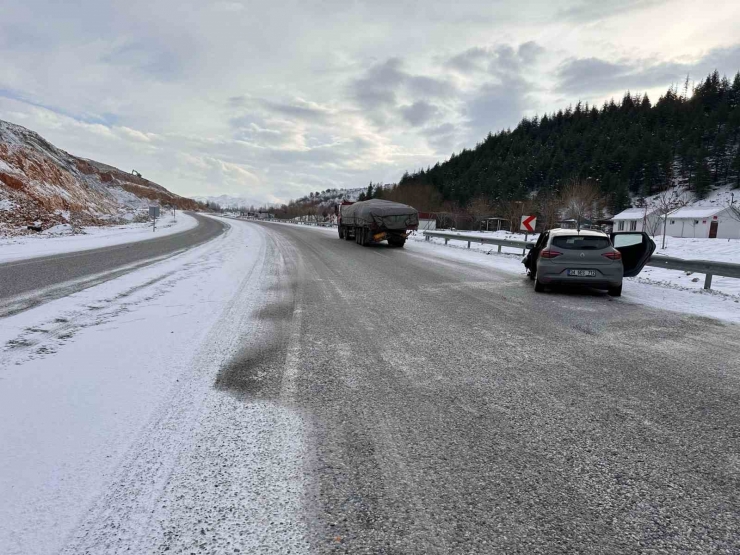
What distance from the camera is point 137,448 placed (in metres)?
2.50

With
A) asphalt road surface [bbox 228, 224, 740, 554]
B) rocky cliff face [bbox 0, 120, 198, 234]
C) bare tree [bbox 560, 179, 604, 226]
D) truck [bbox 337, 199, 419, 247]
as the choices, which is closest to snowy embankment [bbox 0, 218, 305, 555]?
asphalt road surface [bbox 228, 224, 740, 554]

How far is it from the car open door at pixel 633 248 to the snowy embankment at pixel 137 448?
8.95 metres

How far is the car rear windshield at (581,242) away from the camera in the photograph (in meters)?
8.85

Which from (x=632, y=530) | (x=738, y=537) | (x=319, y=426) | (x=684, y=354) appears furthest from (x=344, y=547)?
(x=684, y=354)

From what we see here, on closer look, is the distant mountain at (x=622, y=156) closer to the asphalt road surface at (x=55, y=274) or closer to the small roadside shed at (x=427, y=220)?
the small roadside shed at (x=427, y=220)

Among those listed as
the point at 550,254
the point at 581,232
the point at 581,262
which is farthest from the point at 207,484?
the point at 581,232

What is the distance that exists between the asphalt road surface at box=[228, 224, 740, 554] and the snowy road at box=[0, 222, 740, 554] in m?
0.02

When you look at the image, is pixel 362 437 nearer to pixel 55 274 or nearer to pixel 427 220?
pixel 55 274

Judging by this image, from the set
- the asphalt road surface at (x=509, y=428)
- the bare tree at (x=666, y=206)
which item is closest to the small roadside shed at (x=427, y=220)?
the bare tree at (x=666, y=206)

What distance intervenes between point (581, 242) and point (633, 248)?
2.04 metres

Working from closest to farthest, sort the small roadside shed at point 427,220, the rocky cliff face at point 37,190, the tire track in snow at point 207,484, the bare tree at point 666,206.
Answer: the tire track in snow at point 207,484 < the rocky cliff face at point 37,190 < the bare tree at point 666,206 < the small roadside shed at point 427,220

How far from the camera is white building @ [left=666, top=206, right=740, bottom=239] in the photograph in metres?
62.5

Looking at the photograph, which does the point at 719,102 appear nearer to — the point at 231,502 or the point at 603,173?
the point at 603,173

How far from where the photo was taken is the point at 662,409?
10.7 ft
